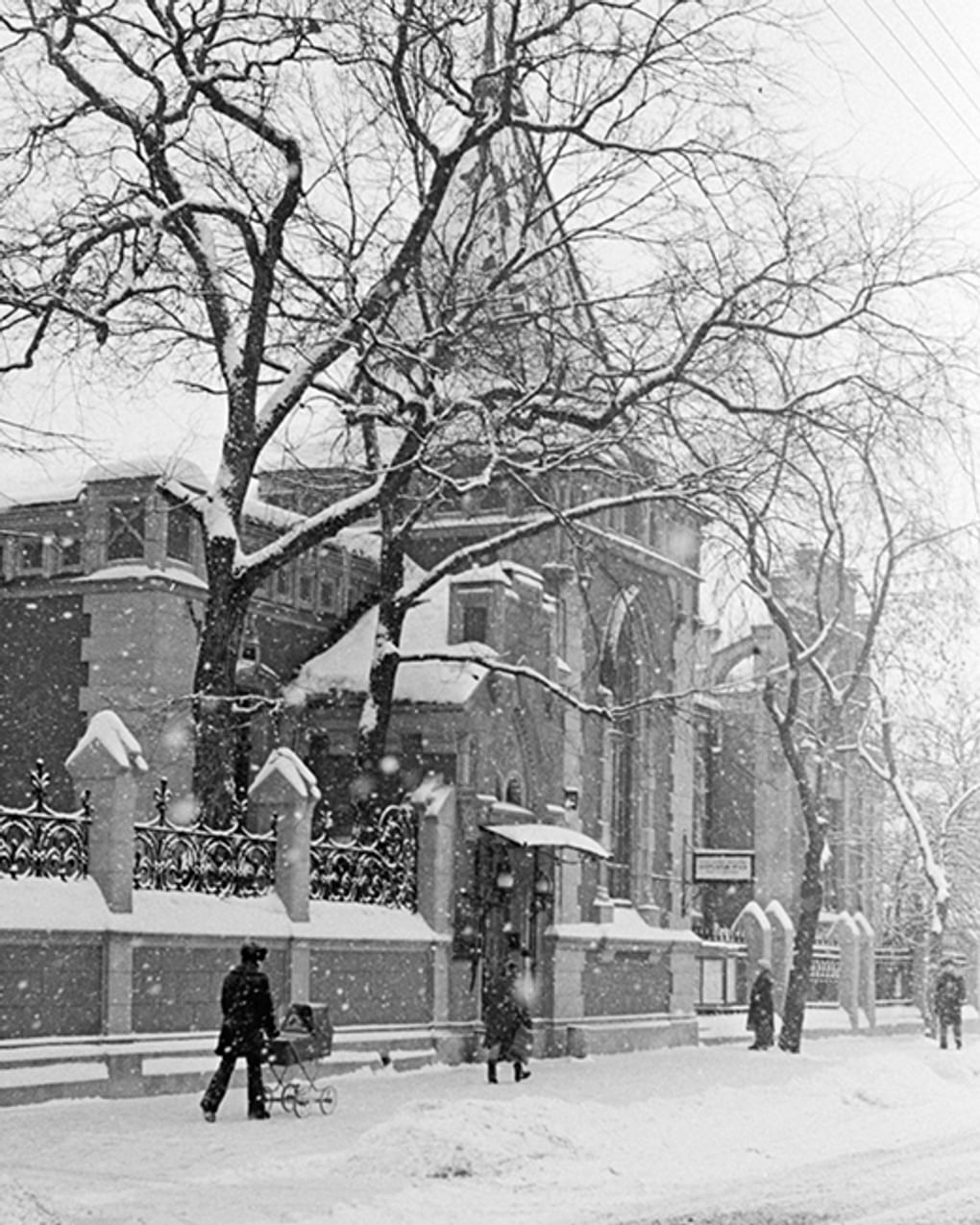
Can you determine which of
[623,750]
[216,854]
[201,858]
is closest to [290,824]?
[216,854]

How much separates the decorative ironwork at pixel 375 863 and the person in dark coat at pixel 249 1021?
5196mm

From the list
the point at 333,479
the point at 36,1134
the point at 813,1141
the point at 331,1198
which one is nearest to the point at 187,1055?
the point at 36,1134

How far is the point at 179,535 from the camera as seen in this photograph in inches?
1080

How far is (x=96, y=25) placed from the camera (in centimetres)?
2136

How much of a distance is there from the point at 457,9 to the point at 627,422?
16.3ft

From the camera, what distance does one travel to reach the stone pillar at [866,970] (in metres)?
40.5

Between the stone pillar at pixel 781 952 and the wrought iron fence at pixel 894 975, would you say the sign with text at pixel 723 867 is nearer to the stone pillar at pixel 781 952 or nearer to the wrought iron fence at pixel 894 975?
the stone pillar at pixel 781 952

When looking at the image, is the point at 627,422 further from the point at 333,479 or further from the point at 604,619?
the point at 604,619

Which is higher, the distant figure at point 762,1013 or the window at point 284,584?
the window at point 284,584

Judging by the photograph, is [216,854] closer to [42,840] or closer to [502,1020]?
[42,840]

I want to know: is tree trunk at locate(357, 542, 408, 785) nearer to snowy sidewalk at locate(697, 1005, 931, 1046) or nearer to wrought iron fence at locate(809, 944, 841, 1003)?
snowy sidewalk at locate(697, 1005, 931, 1046)

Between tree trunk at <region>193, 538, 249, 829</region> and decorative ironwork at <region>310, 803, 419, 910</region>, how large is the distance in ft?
4.36

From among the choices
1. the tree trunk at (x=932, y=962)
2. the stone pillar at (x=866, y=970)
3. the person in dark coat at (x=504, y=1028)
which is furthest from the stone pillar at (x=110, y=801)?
the stone pillar at (x=866, y=970)

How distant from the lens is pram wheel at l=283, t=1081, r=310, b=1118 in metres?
17.7
